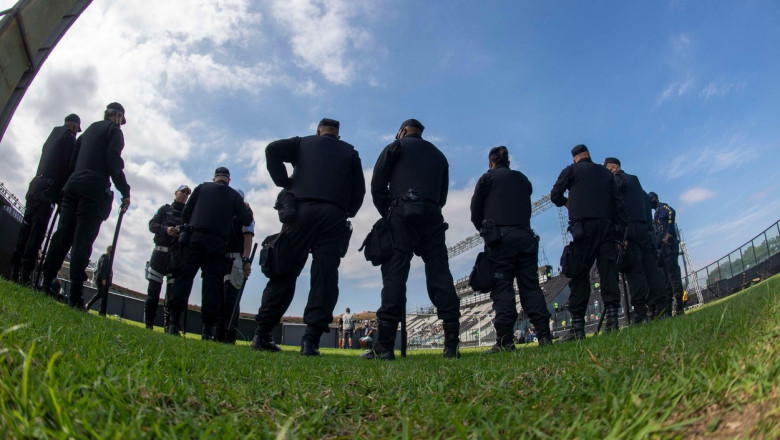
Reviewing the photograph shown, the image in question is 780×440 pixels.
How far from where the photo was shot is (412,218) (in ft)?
17.0

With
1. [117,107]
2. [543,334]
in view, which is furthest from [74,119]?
[543,334]

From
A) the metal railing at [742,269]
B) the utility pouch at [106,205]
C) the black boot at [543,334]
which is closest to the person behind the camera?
the black boot at [543,334]

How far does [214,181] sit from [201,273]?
1.55 metres

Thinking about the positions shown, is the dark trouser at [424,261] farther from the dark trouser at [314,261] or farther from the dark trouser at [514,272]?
the dark trouser at [514,272]

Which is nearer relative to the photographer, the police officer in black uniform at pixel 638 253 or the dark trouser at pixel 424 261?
the dark trouser at pixel 424 261

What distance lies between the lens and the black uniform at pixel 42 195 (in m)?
6.30

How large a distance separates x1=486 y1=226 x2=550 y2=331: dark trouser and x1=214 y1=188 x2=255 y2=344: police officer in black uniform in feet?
14.0

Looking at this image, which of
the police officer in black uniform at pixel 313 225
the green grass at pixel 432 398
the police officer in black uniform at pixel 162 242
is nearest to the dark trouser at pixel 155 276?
the police officer in black uniform at pixel 162 242

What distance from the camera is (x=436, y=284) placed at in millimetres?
5316

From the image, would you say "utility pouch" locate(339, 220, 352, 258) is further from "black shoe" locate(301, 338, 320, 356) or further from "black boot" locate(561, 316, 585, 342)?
"black boot" locate(561, 316, 585, 342)

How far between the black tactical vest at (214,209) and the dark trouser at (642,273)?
618 cm

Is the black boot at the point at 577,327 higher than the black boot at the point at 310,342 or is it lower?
higher

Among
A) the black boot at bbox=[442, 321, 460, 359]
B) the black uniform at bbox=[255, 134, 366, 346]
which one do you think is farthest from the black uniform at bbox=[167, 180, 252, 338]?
the black boot at bbox=[442, 321, 460, 359]

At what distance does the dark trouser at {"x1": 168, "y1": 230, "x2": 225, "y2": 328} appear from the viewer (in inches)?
271
